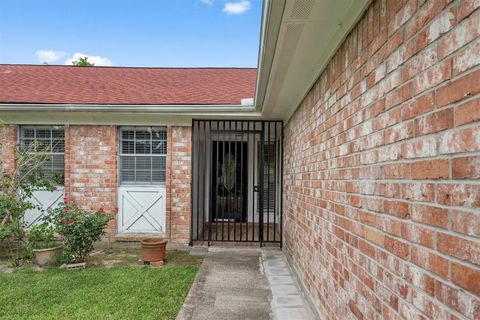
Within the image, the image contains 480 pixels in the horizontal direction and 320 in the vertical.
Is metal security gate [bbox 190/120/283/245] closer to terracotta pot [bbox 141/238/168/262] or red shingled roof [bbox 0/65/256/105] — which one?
red shingled roof [bbox 0/65/256/105]

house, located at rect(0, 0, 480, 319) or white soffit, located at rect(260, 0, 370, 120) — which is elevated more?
white soffit, located at rect(260, 0, 370, 120)

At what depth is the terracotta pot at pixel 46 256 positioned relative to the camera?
18.6ft

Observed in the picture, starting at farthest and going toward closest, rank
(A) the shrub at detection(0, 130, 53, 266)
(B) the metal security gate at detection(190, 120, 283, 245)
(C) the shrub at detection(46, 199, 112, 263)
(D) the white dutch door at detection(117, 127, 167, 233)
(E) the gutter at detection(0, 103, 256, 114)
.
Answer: (D) the white dutch door at detection(117, 127, 167, 233) → (B) the metal security gate at detection(190, 120, 283, 245) → (E) the gutter at detection(0, 103, 256, 114) → (A) the shrub at detection(0, 130, 53, 266) → (C) the shrub at detection(46, 199, 112, 263)

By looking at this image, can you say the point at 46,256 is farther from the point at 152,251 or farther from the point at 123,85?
the point at 123,85

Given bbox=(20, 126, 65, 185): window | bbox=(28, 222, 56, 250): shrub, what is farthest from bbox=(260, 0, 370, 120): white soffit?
bbox=(20, 126, 65, 185): window

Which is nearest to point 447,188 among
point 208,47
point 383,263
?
point 383,263

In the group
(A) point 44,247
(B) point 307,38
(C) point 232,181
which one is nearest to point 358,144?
(B) point 307,38

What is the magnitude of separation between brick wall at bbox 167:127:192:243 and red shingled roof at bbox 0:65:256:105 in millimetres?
878

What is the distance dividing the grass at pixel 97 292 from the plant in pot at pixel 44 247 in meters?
0.26

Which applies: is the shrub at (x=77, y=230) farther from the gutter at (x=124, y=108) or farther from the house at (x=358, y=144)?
the gutter at (x=124, y=108)

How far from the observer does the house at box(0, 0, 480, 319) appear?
47.4 inches

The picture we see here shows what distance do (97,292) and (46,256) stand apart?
1840mm

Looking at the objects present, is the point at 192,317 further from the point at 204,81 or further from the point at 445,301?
the point at 204,81

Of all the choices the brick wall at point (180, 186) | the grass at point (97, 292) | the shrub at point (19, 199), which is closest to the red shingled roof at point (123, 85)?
the brick wall at point (180, 186)
